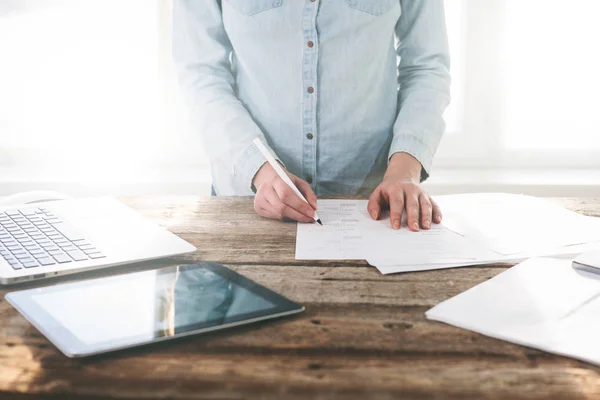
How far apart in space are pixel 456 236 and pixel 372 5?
0.62 metres

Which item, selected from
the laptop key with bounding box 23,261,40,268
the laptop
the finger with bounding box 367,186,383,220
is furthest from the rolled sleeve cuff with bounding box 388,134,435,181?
the laptop key with bounding box 23,261,40,268

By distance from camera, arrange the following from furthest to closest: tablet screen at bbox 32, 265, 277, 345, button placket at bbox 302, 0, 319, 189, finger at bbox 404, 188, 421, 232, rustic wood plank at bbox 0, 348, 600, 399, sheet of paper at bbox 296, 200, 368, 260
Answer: button placket at bbox 302, 0, 319, 189 < finger at bbox 404, 188, 421, 232 < sheet of paper at bbox 296, 200, 368, 260 < tablet screen at bbox 32, 265, 277, 345 < rustic wood plank at bbox 0, 348, 600, 399

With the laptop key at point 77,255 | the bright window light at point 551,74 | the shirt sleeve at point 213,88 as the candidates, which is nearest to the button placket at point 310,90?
the shirt sleeve at point 213,88

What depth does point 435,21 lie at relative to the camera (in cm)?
155

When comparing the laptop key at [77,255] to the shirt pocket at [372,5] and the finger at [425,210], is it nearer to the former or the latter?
the finger at [425,210]

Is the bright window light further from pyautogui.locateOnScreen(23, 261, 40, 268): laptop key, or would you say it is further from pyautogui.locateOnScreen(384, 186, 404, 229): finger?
pyautogui.locateOnScreen(23, 261, 40, 268): laptop key

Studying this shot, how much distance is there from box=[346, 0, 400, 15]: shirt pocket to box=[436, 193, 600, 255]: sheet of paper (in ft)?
1.42

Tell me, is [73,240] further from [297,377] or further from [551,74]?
[551,74]

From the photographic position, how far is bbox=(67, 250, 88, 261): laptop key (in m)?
0.89

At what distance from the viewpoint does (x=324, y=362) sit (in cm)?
61

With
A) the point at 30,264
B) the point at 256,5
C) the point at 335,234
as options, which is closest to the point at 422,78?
the point at 256,5

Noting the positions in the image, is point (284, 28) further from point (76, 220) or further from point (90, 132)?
point (90, 132)

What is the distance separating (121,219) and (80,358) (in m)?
0.52

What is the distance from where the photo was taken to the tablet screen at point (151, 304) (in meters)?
0.66
